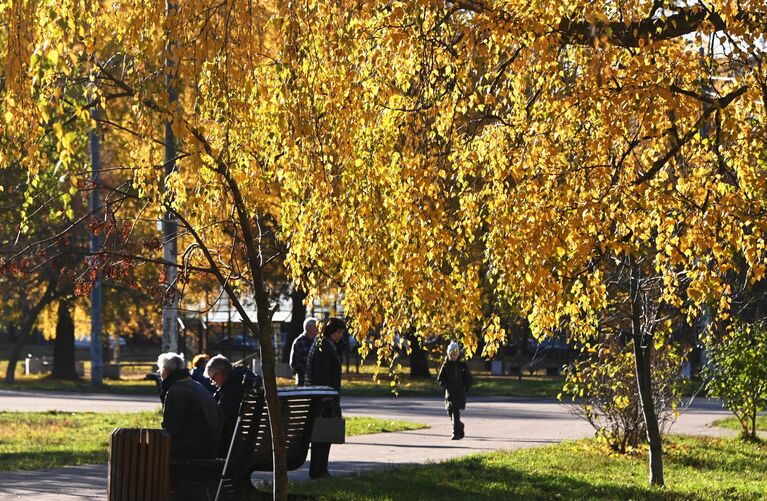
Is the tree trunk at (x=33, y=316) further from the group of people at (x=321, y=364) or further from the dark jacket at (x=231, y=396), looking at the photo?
the dark jacket at (x=231, y=396)

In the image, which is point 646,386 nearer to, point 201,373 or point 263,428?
point 201,373

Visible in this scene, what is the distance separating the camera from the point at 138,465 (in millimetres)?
8945

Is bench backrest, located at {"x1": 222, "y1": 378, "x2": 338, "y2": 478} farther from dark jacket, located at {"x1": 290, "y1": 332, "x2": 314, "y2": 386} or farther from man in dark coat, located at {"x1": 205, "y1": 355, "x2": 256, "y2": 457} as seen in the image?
dark jacket, located at {"x1": 290, "y1": 332, "x2": 314, "y2": 386}

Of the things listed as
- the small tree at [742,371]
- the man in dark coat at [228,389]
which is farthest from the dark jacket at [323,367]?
the small tree at [742,371]

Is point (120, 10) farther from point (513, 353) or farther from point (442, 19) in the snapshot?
point (513, 353)

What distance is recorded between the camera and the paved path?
13094 mm

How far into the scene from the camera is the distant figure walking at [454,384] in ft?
62.0

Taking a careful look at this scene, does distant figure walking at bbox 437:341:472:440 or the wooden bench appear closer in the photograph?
the wooden bench

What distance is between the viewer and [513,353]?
65.0 m

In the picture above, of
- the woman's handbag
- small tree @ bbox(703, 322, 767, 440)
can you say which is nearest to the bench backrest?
the woman's handbag

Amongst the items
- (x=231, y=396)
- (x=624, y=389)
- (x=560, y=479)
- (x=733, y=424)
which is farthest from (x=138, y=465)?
(x=733, y=424)

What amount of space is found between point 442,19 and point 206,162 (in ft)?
5.87

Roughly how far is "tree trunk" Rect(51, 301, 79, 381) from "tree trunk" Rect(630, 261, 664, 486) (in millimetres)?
30227

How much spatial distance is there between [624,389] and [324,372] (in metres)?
4.79
